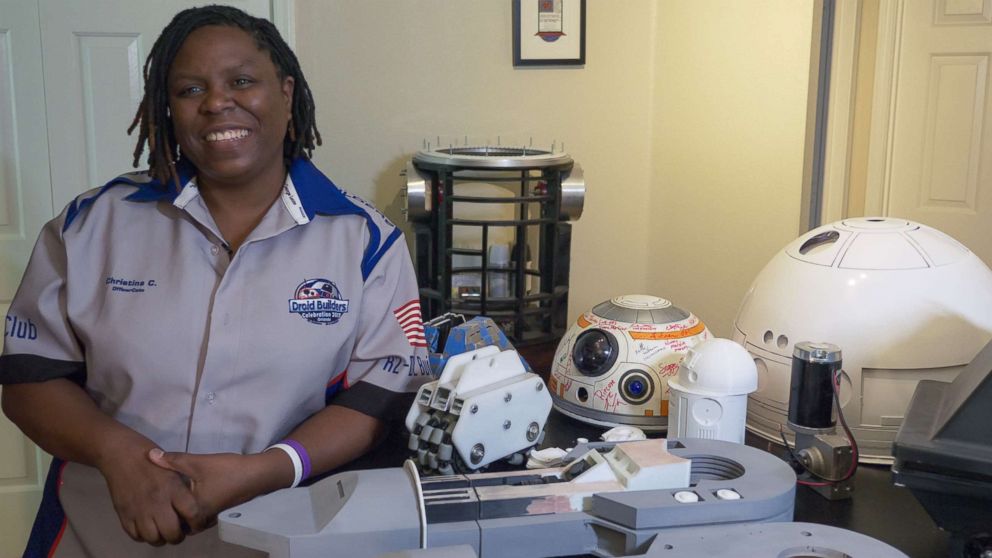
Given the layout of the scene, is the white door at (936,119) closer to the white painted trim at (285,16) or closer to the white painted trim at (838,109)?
the white painted trim at (838,109)

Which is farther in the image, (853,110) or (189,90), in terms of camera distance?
(853,110)

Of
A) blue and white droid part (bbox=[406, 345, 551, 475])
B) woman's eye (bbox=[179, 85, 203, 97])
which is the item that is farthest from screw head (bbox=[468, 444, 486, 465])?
woman's eye (bbox=[179, 85, 203, 97])

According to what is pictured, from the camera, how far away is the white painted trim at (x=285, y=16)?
91.6 inches

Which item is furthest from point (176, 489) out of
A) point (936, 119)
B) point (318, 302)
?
point (936, 119)

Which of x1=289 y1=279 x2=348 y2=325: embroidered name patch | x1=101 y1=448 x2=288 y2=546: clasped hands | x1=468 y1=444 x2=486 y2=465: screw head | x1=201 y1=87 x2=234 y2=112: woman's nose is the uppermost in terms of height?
x1=201 y1=87 x2=234 y2=112: woman's nose

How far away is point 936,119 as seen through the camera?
277 cm

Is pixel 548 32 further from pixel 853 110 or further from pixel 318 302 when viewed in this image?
pixel 318 302

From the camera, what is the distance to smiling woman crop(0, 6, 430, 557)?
1.20m

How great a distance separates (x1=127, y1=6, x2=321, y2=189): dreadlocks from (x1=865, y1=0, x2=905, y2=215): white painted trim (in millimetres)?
1945

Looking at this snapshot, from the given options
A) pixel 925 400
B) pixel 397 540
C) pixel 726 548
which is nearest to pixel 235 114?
pixel 397 540

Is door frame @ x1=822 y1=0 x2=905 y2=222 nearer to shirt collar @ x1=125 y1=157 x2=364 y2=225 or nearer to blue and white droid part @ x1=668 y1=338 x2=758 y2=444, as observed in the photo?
blue and white droid part @ x1=668 y1=338 x2=758 y2=444

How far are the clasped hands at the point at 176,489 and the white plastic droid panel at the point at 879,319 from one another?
0.72 metres

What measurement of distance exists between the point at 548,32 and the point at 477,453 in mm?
1529

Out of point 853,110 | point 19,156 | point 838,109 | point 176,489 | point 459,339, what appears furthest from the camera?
point 853,110
